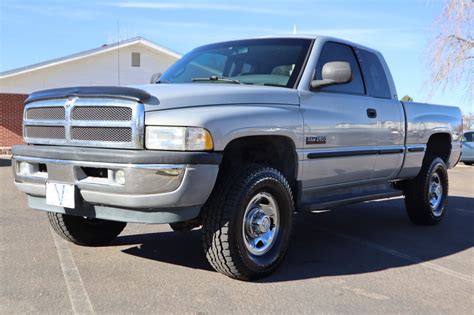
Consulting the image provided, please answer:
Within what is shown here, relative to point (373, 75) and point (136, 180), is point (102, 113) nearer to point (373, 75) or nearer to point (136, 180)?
point (136, 180)

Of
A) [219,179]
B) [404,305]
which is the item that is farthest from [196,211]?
[404,305]

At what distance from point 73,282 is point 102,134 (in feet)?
3.65

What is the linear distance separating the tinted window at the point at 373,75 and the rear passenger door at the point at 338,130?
14 centimetres

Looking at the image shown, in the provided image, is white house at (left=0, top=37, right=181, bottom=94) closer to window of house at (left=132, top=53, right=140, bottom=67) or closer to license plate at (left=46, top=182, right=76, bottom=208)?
window of house at (left=132, top=53, right=140, bottom=67)

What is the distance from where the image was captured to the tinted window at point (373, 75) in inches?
232

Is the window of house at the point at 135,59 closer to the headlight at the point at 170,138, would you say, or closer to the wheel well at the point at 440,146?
the wheel well at the point at 440,146

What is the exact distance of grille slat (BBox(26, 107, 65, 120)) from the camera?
4.09 meters

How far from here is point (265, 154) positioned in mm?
4574

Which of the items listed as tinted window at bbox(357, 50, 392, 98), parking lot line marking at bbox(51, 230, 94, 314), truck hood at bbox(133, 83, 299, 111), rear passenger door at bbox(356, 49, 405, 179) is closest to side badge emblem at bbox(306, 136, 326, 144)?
truck hood at bbox(133, 83, 299, 111)

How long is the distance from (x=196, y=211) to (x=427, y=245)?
299cm

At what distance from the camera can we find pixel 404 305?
3.73 m

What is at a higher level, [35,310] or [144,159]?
[144,159]

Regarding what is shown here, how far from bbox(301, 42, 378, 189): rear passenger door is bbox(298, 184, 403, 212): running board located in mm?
119

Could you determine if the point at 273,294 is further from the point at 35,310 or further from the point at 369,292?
the point at 35,310
